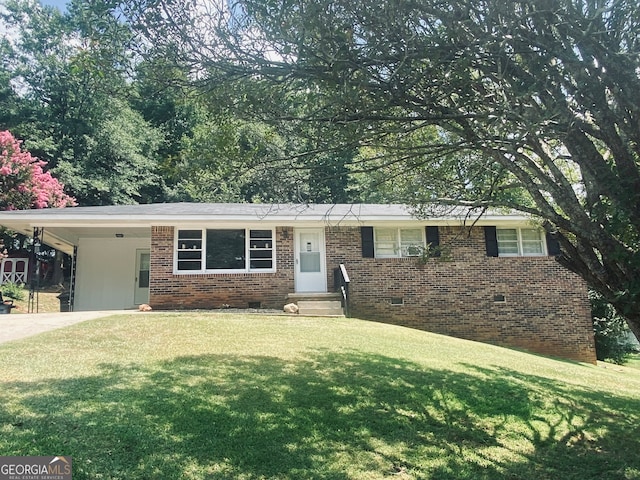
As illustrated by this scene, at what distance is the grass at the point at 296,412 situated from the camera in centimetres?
363

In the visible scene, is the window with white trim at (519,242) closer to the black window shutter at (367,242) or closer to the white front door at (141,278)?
the black window shutter at (367,242)

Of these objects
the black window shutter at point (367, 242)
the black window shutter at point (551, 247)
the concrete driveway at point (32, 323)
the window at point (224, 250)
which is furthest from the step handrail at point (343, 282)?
the black window shutter at point (551, 247)

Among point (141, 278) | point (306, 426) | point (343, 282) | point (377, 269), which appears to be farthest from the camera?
point (141, 278)

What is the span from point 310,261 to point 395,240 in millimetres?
2716

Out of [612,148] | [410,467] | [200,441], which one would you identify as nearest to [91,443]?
[200,441]

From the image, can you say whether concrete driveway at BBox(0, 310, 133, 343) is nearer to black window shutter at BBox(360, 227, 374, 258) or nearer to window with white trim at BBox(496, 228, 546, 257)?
black window shutter at BBox(360, 227, 374, 258)

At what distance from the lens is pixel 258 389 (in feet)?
17.6

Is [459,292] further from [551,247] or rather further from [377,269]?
[551,247]

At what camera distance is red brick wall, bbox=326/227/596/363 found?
44.9 ft

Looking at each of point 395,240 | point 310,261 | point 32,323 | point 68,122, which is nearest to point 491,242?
point 395,240

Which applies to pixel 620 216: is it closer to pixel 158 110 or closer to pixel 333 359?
pixel 333 359

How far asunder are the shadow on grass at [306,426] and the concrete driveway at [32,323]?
11.4ft

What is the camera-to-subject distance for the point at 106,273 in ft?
52.7

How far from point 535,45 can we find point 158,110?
29.6 meters
